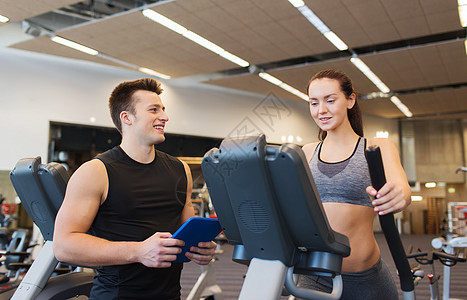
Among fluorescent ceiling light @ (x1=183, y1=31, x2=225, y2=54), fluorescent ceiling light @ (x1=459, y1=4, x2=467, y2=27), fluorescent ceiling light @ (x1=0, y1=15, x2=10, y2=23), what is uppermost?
fluorescent ceiling light @ (x1=459, y1=4, x2=467, y2=27)

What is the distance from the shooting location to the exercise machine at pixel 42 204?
1844mm

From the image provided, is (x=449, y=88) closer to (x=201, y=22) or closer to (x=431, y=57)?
(x=431, y=57)

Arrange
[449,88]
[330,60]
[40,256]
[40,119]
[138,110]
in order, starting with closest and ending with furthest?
[138,110]
[40,256]
[40,119]
[330,60]
[449,88]

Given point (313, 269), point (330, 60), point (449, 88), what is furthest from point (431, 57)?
point (313, 269)

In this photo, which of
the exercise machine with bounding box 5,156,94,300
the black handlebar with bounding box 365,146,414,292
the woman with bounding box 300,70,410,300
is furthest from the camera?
the exercise machine with bounding box 5,156,94,300

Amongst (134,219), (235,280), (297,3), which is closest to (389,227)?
(134,219)

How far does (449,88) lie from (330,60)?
4848mm

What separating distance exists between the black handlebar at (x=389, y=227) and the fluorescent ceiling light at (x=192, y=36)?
6.50m

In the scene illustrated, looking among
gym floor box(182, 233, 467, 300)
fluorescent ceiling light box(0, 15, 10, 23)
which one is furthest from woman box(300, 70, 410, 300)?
fluorescent ceiling light box(0, 15, 10, 23)

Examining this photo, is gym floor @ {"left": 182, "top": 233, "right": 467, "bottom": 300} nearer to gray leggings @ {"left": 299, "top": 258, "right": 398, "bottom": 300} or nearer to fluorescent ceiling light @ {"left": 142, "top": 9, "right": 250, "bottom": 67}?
gray leggings @ {"left": 299, "top": 258, "right": 398, "bottom": 300}

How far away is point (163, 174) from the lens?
68.6 inches

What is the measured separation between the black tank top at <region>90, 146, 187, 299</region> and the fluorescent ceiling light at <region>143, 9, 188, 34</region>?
572 centimetres

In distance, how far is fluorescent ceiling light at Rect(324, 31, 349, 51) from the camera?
784 cm

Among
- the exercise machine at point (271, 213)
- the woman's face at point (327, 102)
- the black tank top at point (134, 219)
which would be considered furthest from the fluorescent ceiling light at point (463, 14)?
the exercise machine at point (271, 213)
